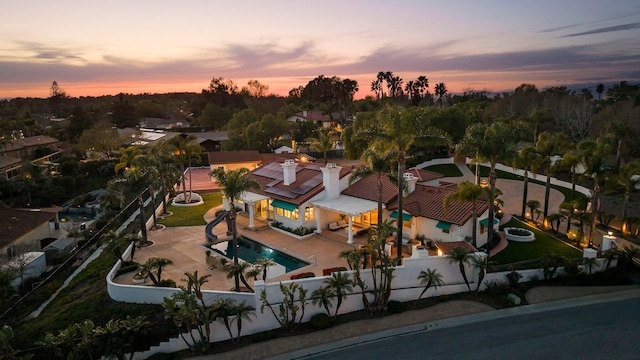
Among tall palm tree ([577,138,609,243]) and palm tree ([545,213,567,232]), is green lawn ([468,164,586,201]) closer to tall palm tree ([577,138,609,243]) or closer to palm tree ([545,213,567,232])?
palm tree ([545,213,567,232])

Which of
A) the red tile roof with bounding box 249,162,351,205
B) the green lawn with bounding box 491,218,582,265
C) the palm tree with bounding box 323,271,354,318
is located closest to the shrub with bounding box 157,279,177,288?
the palm tree with bounding box 323,271,354,318

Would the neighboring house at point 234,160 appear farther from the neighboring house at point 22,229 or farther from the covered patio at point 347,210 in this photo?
the covered patio at point 347,210

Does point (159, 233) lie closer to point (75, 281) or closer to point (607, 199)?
point (75, 281)

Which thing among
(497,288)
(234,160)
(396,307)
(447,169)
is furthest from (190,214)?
(447,169)

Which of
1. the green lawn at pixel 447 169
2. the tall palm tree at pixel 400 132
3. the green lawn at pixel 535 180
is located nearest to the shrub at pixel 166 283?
the tall palm tree at pixel 400 132

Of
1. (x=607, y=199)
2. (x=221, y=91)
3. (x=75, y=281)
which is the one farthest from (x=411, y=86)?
(x=75, y=281)

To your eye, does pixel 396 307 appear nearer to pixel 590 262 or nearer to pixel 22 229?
pixel 590 262
